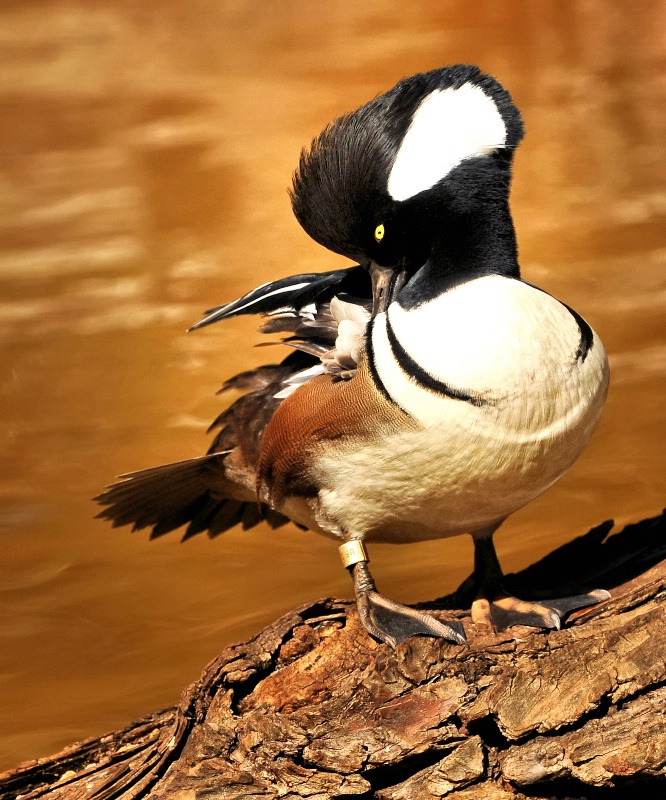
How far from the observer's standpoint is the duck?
1525 millimetres

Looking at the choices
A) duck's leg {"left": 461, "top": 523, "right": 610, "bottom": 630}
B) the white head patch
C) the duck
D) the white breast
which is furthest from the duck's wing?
duck's leg {"left": 461, "top": 523, "right": 610, "bottom": 630}

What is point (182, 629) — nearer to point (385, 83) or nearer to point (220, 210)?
point (220, 210)

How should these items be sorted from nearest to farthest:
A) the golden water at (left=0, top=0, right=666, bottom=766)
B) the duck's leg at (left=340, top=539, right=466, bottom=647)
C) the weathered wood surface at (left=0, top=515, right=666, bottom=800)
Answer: the weathered wood surface at (left=0, top=515, right=666, bottom=800) < the duck's leg at (left=340, top=539, right=466, bottom=647) < the golden water at (left=0, top=0, right=666, bottom=766)

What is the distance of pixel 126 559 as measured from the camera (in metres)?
2.60

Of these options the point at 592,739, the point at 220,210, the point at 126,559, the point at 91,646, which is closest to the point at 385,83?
the point at 220,210

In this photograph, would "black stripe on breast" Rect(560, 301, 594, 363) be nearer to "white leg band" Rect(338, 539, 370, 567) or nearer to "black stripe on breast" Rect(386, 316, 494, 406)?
"black stripe on breast" Rect(386, 316, 494, 406)

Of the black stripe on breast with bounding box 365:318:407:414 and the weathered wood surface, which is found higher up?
the black stripe on breast with bounding box 365:318:407:414

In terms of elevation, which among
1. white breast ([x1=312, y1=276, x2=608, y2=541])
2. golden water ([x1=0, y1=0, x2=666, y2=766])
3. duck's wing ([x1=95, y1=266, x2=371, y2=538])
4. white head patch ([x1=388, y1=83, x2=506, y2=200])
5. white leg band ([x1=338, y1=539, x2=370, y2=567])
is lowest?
white leg band ([x1=338, y1=539, x2=370, y2=567])

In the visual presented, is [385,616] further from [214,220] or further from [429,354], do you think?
[214,220]

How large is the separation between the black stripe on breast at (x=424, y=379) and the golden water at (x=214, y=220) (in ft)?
3.49

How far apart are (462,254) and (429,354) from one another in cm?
16

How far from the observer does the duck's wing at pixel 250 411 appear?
175 centimetres

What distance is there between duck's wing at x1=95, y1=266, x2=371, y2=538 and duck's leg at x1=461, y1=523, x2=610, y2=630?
0.38 m

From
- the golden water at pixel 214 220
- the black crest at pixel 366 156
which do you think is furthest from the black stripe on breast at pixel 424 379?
the golden water at pixel 214 220
